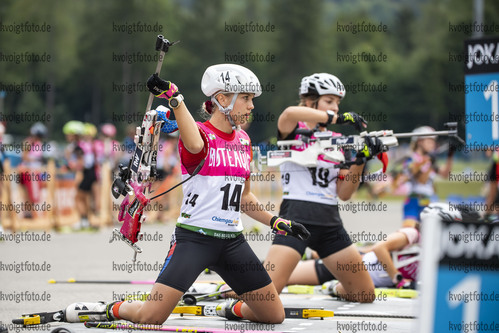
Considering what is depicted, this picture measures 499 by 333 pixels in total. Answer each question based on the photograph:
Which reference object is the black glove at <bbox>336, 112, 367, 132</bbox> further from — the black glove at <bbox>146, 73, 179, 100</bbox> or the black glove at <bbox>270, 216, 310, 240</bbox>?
the black glove at <bbox>146, 73, 179, 100</bbox>

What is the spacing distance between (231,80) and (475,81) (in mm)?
2047

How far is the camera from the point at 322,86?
29.4ft

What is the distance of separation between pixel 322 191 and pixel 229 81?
232 cm

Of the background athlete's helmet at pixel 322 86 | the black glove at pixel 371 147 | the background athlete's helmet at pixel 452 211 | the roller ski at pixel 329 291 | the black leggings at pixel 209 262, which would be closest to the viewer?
the black leggings at pixel 209 262

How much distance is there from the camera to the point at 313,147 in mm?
A: 8945

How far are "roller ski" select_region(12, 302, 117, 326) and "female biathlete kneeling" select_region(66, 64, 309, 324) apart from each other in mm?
117

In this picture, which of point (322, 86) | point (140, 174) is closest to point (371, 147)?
point (322, 86)

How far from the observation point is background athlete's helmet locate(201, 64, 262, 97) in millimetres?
6984

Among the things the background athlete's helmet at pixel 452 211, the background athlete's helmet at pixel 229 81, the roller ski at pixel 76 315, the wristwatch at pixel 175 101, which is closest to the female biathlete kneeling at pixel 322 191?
the background athlete's helmet at pixel 452 211

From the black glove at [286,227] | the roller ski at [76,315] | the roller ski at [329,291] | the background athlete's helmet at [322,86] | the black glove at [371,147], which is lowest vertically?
the roller ski at [76,315]

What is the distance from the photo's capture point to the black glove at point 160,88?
6.31 meters

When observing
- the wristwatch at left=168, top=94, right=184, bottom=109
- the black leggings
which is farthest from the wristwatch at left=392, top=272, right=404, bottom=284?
the wristwatch at left=168, top=94, right=184, bottom=109

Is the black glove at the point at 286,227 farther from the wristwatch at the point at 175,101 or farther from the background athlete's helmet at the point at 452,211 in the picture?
the background athlete's helmet at the point at 452,211

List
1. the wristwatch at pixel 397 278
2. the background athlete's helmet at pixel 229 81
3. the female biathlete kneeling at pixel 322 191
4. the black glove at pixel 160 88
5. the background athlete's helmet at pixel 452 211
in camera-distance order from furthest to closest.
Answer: the wristwatch at pixel 397 278
the background athlete's helmet at pixel 452 211
the female biathlete kneeling at pixel 322 191
the background athlete's helmet at pixel 229 81
the black glove at pixel 160 88
